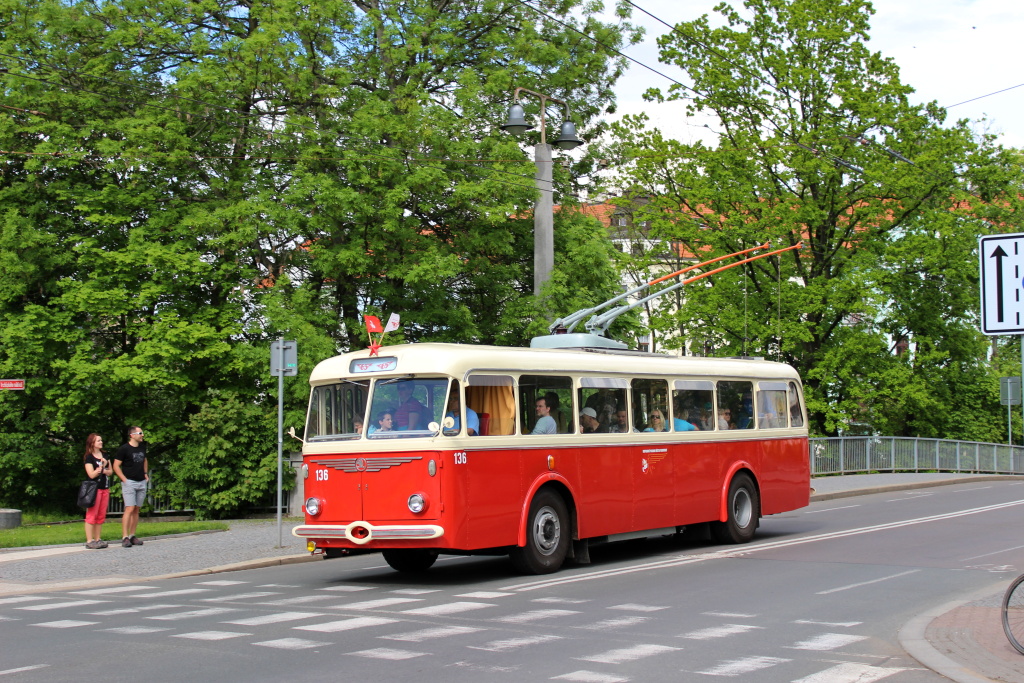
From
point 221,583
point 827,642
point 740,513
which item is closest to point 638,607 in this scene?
point 827,642

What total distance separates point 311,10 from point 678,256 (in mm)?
22960

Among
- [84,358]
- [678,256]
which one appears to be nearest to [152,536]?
[84,358]

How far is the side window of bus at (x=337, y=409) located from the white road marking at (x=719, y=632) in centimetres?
519

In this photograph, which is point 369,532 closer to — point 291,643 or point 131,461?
point 291,643

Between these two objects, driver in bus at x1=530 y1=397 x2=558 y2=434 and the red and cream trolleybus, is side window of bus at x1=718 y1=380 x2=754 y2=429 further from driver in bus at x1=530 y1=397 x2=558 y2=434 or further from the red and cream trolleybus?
driver in bus at x1=530 y1=397 x2=558 y2=434

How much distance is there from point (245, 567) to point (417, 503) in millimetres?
3909

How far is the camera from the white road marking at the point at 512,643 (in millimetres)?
8422

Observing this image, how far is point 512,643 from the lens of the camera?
28.3ft

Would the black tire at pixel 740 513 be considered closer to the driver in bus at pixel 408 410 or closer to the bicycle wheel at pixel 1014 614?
the driver in bus at pixel 408 410

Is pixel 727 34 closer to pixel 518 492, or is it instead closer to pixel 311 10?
pixel 311 10

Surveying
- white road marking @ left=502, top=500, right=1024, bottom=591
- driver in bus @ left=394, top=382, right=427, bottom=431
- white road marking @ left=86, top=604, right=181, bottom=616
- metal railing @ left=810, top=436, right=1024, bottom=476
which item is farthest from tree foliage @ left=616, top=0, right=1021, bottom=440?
white road marking @ left=86, top=604, right=181, bottom=616

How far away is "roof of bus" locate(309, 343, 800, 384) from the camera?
41.4ft

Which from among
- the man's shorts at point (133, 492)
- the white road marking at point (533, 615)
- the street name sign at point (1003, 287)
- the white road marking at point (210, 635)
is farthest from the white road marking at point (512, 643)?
the man's shorts at point (133, 492)

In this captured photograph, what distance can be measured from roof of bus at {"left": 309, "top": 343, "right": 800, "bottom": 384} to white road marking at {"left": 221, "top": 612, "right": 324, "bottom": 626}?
3229 millimetres
